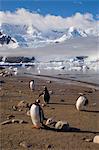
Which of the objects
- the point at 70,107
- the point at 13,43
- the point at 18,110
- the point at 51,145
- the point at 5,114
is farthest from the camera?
the point at 13,43

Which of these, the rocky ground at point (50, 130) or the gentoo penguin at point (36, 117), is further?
the gentoo penguin at point (36, 117)

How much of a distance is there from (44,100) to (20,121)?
495 centimetres

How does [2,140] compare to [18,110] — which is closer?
[2,140]

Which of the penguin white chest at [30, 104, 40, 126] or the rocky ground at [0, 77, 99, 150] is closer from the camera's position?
the rocky ground at [0, 77, 99, 150]

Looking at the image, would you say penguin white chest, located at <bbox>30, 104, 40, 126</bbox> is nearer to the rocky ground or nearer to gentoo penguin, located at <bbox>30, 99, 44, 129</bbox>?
gentoo penguin, located at <bbox>30, 99, 44, 129</bbox>

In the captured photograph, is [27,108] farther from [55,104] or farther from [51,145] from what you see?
[51,145]

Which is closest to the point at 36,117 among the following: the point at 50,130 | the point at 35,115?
the point at 35,115

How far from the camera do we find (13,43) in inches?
5468

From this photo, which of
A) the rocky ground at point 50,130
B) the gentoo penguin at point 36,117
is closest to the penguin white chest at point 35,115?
the gentoo penguin at point 36,117

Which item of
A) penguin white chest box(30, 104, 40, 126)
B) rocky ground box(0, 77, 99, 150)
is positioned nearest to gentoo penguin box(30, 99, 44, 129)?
penguin white chest box(30, 104, 40, 126)

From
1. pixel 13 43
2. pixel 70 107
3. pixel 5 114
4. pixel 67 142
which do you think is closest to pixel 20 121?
pixel 5 114

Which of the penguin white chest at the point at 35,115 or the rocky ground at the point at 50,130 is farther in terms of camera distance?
the penguin white chest at the point at 35,115

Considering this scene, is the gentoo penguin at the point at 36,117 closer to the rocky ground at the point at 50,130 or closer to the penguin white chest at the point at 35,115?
the penguin white chest at the point at 35,115

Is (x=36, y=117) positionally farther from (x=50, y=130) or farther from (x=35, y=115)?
(x=50, y=130)
